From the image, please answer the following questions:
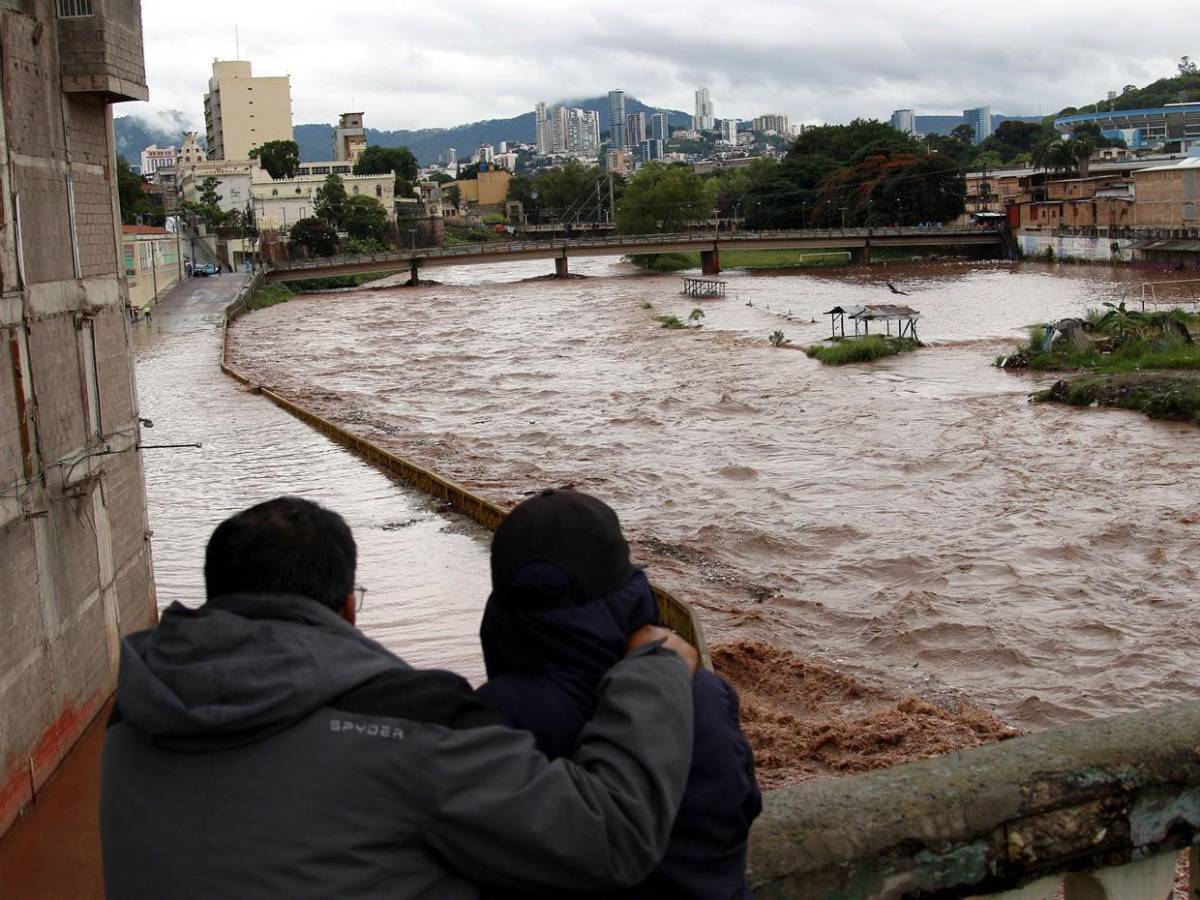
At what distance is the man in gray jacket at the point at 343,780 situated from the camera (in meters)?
2.04

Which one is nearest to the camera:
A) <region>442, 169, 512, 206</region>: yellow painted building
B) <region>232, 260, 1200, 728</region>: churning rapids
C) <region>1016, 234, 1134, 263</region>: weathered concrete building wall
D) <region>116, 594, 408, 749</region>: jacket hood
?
<region>116, 594, 408, 749</region>: jacket hood

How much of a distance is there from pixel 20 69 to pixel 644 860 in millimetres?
9514

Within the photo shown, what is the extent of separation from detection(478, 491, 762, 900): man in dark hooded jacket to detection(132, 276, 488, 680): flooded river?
8031mm

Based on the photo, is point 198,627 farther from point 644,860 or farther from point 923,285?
point 923,285

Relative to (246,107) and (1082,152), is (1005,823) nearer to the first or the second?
(1082,152)

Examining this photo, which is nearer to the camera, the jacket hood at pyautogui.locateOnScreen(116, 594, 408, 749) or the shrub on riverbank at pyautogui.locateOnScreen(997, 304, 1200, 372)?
the jacket hood at pyautogui.locateOnScreen(116, 594, 408, 749)

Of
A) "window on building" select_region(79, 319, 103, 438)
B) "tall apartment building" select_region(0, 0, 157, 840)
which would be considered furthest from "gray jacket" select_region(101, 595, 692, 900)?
"window on building" select_region(79, 319, 103, 438)

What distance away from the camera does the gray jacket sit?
2035mm

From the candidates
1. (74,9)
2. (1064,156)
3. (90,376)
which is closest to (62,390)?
(90,376)

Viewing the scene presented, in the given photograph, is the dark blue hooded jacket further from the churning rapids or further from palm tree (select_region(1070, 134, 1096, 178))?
palm tree (select_region(1070, 134, 1096, 178))

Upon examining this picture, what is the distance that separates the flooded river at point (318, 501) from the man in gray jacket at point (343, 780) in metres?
8.18

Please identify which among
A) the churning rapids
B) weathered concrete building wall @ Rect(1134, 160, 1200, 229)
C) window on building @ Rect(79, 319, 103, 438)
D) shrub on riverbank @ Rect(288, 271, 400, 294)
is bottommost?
the churning rapids

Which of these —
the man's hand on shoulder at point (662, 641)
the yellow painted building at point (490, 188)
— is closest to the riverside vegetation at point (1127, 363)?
the man's hand on shoulder at point (662, 641)

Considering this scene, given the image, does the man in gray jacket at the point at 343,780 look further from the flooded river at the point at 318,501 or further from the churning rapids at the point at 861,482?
the churning rapids at the point at 861,482
